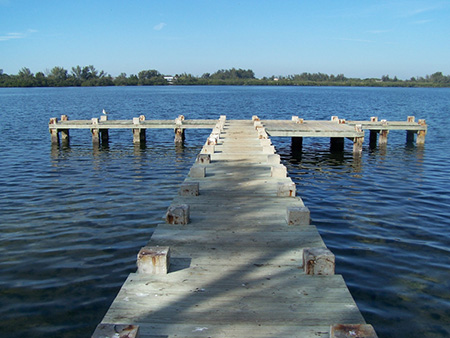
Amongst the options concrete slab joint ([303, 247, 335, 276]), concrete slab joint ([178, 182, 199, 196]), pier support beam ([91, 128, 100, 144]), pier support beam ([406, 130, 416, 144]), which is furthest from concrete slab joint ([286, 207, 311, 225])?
pier support beam ([406, 130, 416, 144])

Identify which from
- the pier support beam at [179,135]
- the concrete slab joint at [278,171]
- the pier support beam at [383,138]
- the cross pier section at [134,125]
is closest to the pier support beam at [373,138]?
the pier support beam at [383,138]

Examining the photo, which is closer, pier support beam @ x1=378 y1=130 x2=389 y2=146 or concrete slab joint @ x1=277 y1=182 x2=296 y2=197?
concrete slab joint @ x1=277 y1=182 x2=296 y2=197

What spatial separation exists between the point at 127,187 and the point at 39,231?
5.64 meters

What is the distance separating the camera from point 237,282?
638 cm

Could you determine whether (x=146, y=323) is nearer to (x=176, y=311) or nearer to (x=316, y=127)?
(x=176, y=311)

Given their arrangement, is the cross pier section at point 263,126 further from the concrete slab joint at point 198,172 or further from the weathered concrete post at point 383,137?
the concrete slab joint at point 198,172

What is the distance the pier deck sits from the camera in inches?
208

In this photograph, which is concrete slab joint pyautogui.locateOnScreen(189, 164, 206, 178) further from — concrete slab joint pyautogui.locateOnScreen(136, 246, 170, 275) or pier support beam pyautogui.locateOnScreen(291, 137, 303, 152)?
pier support beam pyautogui.locateOnScreen(291, 137, 303, 152)

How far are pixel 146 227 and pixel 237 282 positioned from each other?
7.05m

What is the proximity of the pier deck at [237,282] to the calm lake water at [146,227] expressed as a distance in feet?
7.01

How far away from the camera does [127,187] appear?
58.7 ft

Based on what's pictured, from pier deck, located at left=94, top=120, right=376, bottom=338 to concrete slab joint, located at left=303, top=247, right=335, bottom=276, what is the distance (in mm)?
16

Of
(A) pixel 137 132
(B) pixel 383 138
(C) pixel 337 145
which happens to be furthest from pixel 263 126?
(B) pixel 383 138

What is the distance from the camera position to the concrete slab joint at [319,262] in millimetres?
6496
